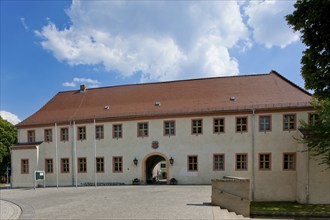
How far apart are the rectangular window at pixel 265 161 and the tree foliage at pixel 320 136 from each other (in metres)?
3.69

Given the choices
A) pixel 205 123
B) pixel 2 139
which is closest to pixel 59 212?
pixel 205 123

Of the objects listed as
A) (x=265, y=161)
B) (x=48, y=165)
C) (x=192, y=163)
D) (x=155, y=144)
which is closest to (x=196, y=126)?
(x=192, y=163)

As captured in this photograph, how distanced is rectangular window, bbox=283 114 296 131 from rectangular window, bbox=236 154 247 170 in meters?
4.09

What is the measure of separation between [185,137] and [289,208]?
9.53 meters

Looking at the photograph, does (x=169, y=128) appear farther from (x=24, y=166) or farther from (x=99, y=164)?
(x=24, y=166)

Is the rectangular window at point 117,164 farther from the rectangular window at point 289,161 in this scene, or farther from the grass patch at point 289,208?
the rectangular window at point 289,161

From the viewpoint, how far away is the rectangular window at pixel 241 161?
21.6m

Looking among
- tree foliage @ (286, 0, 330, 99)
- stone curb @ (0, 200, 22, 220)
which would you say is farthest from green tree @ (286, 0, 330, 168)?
stone curb @ (0, 200, 22, 220)

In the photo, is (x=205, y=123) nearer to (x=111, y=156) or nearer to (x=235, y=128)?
(x=235, y=128)

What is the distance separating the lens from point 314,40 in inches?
530

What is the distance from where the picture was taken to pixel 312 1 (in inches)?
516

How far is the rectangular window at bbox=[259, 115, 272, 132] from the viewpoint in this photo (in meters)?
21.3

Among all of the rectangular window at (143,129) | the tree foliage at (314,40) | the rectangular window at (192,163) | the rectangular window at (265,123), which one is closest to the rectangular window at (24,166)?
the rectangular window at (143,129)

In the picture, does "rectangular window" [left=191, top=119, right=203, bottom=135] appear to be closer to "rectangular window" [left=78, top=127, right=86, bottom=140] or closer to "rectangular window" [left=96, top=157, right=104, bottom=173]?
"rectangular window" [left=96, top=157, right=104, bottom=173]
